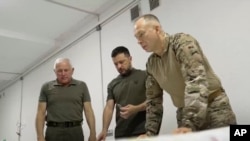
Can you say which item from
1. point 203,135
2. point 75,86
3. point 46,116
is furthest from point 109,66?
point 203,135

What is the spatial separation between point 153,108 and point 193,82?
0.41m

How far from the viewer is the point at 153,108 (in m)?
1.64

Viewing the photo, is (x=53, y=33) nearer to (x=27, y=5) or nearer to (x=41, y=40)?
(x=41, y=40)

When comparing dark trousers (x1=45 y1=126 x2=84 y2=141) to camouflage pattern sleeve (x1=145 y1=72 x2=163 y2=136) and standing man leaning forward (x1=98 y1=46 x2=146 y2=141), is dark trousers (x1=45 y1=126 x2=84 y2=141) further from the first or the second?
camouflage pattern sleeve (x1=145 y1=72 x2=163 y2=136)

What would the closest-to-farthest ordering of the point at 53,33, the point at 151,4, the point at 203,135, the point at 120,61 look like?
the point at 203,135, the point at 120,61, the point at 151,4, the point at 53,33

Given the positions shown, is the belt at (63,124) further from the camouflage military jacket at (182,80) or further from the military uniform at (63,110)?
the camouflage military jacket at (182,80)

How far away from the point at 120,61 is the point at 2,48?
2.77 meters

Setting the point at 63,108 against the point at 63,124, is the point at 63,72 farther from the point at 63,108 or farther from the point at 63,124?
the point at 63,124

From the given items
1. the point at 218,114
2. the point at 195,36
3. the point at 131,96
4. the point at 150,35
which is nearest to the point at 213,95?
the point at 218,114

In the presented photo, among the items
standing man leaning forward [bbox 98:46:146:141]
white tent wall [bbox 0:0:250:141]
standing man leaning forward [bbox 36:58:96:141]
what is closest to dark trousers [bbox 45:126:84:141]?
standing man leaning forward [bbox 36:58:96:141]

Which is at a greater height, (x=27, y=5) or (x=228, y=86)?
(x=27, y=5)

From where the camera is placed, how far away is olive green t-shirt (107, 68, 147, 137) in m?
2.17

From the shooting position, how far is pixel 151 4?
2979 millimetres

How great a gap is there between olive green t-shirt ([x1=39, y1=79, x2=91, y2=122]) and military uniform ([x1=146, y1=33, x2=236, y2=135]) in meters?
1.05
